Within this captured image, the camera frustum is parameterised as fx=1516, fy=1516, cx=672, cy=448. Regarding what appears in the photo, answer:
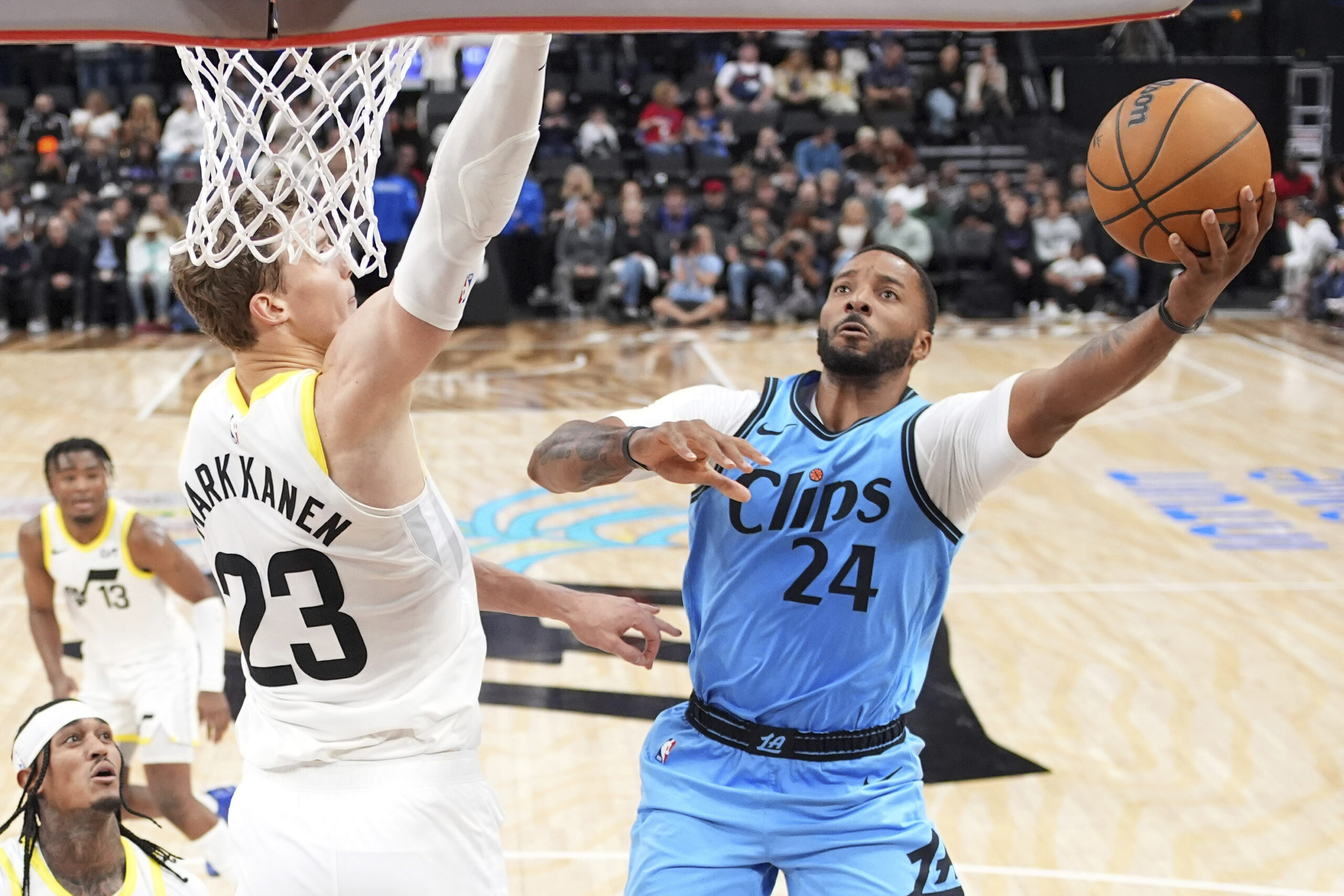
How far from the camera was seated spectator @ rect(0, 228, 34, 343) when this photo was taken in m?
17.0

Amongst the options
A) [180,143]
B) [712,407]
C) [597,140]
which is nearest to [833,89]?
[597,140]

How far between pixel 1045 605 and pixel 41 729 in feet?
18.5

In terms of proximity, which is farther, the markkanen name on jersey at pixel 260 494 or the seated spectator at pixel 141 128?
the seated spectator at pixel 141 128

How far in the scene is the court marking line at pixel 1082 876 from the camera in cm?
538

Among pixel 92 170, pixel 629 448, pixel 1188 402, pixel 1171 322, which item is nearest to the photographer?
pixel 1171 322

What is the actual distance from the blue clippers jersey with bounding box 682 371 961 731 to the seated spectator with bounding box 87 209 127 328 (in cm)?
1497

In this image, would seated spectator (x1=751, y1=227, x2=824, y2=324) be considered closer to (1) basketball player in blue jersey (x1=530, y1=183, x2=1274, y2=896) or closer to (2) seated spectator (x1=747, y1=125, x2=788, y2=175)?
(2) seated spectator (x1=747, y1=125, x2=788, y2=175)

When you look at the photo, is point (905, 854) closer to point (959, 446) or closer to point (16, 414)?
point (959, 446)

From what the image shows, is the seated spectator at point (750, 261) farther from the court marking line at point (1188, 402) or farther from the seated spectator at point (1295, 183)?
the seated spectator at point (1295, 183)

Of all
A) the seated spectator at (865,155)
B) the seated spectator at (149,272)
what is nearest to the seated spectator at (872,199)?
the seated spectator at (865,155)

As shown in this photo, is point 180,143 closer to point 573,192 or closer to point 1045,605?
point 573,192

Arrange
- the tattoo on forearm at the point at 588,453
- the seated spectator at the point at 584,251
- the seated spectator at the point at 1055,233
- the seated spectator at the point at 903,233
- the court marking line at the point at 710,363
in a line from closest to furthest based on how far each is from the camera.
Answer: the tattoo on forearm at the point at 588,453, the court marking line at the point at 710,363, the seated spectator at the point at 584,251, the seated spectator at the point at 903,233, the seated spectator at the point at 1055,233

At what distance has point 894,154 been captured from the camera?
19094mm

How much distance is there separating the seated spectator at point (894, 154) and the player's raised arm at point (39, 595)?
47.2 ft
